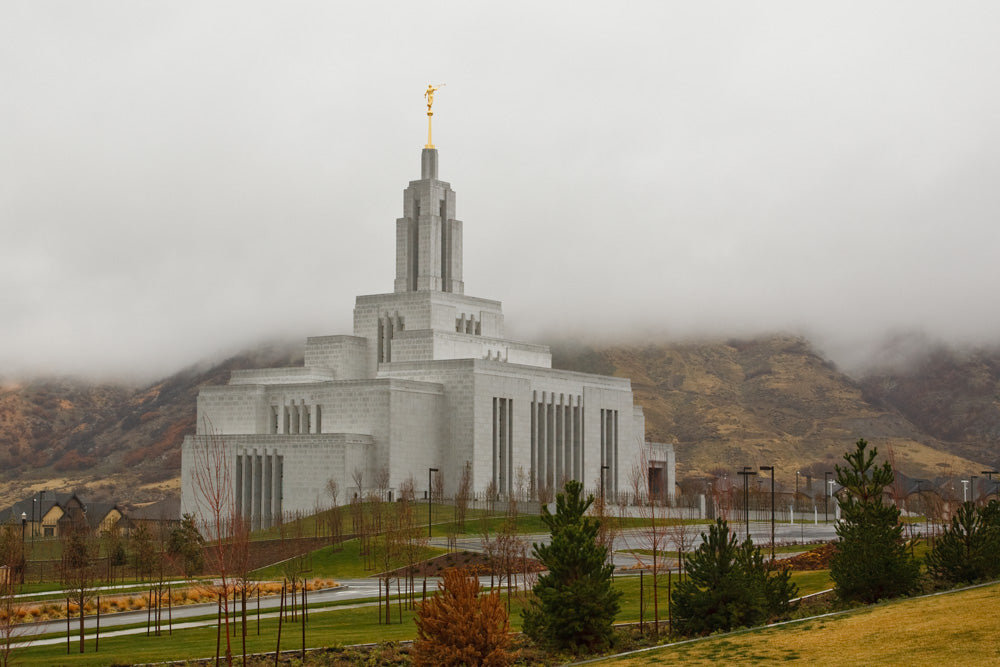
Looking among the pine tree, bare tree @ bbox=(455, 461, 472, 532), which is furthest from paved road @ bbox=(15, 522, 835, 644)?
the pine tree

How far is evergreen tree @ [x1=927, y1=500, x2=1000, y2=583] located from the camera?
41156mm

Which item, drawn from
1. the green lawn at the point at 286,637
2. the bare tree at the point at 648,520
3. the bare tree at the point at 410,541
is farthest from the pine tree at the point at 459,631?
the bare tree at the point at 410,541

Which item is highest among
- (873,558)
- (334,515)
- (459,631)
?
(334,515)

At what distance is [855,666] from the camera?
2944 centimetres

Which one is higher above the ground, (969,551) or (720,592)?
(969,551)

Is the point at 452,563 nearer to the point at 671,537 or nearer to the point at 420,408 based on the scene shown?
the point at 671,537

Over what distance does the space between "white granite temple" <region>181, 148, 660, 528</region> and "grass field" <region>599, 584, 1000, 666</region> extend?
211 feet

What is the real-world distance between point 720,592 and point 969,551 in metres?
9.10

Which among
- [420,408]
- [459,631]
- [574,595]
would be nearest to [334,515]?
[420,408]

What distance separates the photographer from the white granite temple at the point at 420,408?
101875 mm

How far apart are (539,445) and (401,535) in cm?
4770

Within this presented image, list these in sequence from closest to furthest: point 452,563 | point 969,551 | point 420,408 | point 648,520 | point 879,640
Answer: point 879,640 → point 969,551 → point 452,563 → point 648,520 → point 420,408

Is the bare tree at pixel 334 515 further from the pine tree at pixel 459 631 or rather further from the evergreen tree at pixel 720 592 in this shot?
the pine tree at pixel 459 631

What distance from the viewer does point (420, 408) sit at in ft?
339
